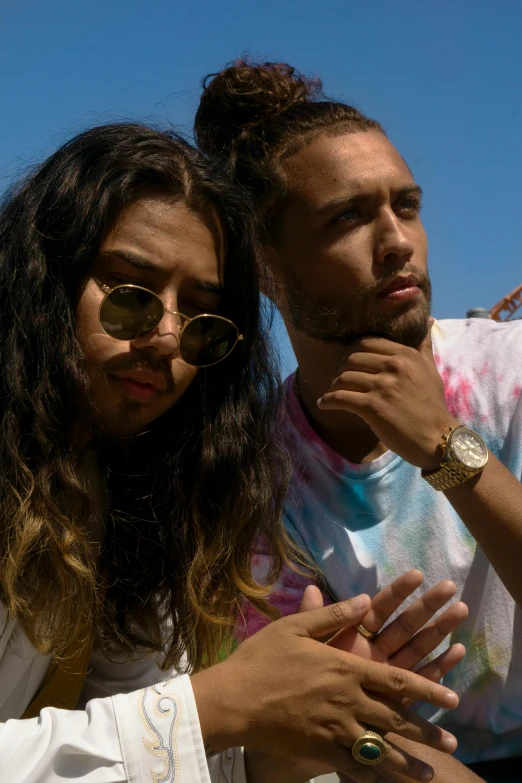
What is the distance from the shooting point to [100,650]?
2.93 metres

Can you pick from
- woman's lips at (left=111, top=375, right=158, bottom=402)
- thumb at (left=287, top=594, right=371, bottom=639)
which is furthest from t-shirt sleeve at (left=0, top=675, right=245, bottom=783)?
woman's lips at (left=111, top=375, right=158, bottom=402)

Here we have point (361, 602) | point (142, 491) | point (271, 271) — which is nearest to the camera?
point (361, 602)

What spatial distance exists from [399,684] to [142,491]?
1.14 metres

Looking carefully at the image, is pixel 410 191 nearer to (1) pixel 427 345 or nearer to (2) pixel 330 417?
(1) pixel 427 345

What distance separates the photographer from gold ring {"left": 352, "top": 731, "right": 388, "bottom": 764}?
221cm

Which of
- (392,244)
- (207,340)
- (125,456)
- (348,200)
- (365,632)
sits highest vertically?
(348,200)

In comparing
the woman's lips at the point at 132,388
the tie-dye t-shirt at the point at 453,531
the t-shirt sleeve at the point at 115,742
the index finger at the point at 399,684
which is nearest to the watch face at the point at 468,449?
the tie-dye t-shirt at the point at 453,531

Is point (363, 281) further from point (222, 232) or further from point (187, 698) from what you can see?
point (187, 698)

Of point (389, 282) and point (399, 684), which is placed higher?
point (389, 282)

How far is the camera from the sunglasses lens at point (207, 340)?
272cm

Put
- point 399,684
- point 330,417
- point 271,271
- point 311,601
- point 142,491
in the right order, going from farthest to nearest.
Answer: point 271,271, point 330,417, point 142,491, point 311,601, point 399,684

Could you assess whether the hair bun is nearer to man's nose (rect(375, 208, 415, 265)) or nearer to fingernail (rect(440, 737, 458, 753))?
man's nose (rect(375, 208, 415, 265))

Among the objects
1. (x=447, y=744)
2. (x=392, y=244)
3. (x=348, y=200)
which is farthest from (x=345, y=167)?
(x=447, y=744)

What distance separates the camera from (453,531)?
10.3ft
